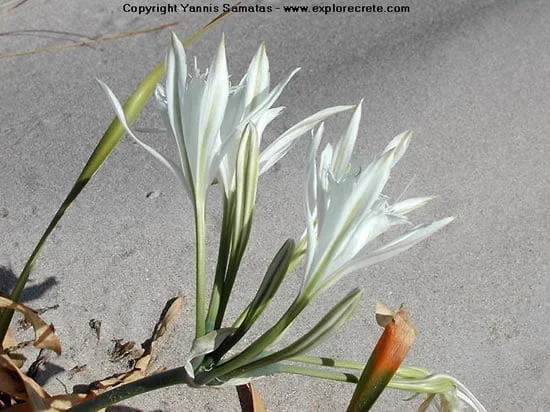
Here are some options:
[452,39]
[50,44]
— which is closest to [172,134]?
[50,44]

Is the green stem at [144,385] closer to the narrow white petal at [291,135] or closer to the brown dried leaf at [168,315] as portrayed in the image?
the narrow white petal at [291,135]

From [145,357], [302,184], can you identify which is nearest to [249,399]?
[145,357]

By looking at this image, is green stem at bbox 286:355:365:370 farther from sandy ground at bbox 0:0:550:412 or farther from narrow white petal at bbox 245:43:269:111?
sandy ground at bbox 0:0:550:412

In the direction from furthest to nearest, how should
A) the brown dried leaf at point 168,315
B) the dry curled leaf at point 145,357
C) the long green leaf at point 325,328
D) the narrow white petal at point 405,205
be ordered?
the brown dried leaf at point 168,315 → the dry curled leaf at point 145,357 → the narrow white petal at point 405,205 → the long green leaf at point 325,328

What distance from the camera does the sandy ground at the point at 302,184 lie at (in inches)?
36.7

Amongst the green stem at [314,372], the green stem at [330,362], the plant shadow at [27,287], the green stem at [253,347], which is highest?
the green stem at [253,347]

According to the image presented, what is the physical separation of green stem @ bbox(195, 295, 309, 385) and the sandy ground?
1.28ft

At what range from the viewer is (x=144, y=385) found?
51 cm

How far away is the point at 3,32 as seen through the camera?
1.33 m

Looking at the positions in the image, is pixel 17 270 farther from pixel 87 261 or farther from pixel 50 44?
pixel 50 44

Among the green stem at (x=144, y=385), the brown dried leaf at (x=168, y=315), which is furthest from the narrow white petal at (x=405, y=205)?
the brown dried leaf at (x=168, y=315)

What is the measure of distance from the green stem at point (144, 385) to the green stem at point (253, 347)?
0.01 metres

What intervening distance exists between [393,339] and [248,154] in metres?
0.14

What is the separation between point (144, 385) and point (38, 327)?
183mm
